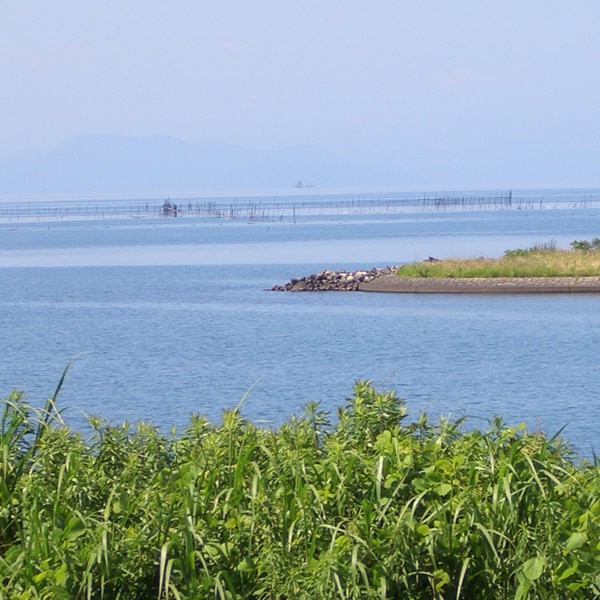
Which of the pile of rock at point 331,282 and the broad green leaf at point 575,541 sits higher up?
the broad green leaf at point 575,541

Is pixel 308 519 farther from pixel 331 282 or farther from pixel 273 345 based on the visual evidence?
pixel 331 282

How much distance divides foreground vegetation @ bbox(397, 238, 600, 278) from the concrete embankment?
504 mm

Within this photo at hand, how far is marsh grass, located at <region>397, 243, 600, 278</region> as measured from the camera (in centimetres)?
7012

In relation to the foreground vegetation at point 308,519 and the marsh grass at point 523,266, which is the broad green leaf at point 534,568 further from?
the marsh grass at point 523,266

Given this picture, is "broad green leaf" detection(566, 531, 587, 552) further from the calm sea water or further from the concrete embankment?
the concrete embankment

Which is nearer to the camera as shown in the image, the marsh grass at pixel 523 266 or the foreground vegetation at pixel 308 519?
the foreground vegetation at pixel 308 519

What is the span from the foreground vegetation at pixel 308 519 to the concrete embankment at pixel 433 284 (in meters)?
62.7

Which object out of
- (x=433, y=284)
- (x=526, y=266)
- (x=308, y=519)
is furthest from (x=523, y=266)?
(x=308, y=519)

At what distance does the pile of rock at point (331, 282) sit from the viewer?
78312 millimetres

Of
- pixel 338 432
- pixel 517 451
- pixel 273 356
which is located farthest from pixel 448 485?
pixel 273 356

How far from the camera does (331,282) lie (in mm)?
78875


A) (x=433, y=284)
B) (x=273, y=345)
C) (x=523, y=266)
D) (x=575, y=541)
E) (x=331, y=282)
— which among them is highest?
(x=575, y=541)

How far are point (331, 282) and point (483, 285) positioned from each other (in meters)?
11.7

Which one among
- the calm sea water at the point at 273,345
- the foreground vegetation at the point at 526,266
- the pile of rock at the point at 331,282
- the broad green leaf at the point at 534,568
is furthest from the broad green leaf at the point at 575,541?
the pile of rock at the point at 331,282
